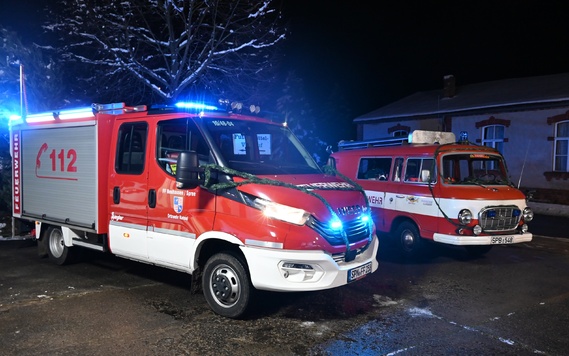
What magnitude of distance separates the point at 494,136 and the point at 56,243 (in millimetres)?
18115

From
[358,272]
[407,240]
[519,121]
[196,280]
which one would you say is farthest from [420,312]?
[519,121]

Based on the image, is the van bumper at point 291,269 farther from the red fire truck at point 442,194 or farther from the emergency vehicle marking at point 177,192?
the red fire truck at point 442,194

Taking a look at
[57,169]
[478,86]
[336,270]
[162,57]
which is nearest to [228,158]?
[336,270]

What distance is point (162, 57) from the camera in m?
19.2

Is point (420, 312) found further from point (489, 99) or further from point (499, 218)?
point (489, 99)

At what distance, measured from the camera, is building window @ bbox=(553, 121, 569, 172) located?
17.7 metres

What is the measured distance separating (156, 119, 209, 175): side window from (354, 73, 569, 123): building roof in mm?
16219

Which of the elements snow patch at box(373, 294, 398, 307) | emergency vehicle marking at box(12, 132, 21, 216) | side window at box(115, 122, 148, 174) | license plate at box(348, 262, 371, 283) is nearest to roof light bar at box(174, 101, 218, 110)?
side window at box(115, 122, 148, 174)

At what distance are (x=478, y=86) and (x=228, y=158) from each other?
22.1 meters

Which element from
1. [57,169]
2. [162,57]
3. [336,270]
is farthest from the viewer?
[162,57]

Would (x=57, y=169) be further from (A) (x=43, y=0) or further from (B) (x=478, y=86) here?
(B) (x=478, y=86)

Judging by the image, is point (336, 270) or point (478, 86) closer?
point (336, 270)

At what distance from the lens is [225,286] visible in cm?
540

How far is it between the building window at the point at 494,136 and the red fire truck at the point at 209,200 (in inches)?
629
